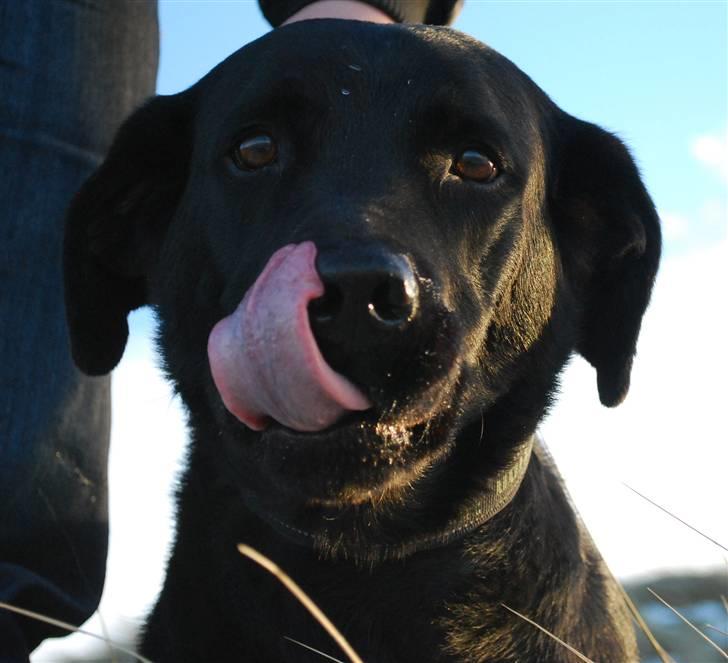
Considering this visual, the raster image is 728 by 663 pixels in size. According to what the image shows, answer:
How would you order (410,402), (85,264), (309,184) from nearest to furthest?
(410,402) < (309,184) < (85,264)

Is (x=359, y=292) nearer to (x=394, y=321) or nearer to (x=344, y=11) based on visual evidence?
(x=394, y=321)

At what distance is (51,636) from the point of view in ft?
10.1

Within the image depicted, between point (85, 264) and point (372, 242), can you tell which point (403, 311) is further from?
point (85, 264)

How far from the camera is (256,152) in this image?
2.49 metres

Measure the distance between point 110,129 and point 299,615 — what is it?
1.60 m

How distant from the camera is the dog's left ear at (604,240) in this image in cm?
288

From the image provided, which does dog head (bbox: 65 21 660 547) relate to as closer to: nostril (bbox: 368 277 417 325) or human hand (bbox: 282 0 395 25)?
nostril (bbox: 368 277 417 325)

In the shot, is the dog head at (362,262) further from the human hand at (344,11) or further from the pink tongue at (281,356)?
the human hand at (344,11)

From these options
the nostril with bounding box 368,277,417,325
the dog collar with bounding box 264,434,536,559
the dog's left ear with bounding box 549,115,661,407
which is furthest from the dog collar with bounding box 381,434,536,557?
the nostril with bounding box 368,277,417,325

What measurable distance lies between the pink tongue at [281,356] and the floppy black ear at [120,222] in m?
1.05

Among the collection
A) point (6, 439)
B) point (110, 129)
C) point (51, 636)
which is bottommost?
point (51, 636)

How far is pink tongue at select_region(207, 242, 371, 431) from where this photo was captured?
5.81 ft

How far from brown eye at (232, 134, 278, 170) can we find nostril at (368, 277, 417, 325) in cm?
68

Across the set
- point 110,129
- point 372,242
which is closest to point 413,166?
point 372,242
